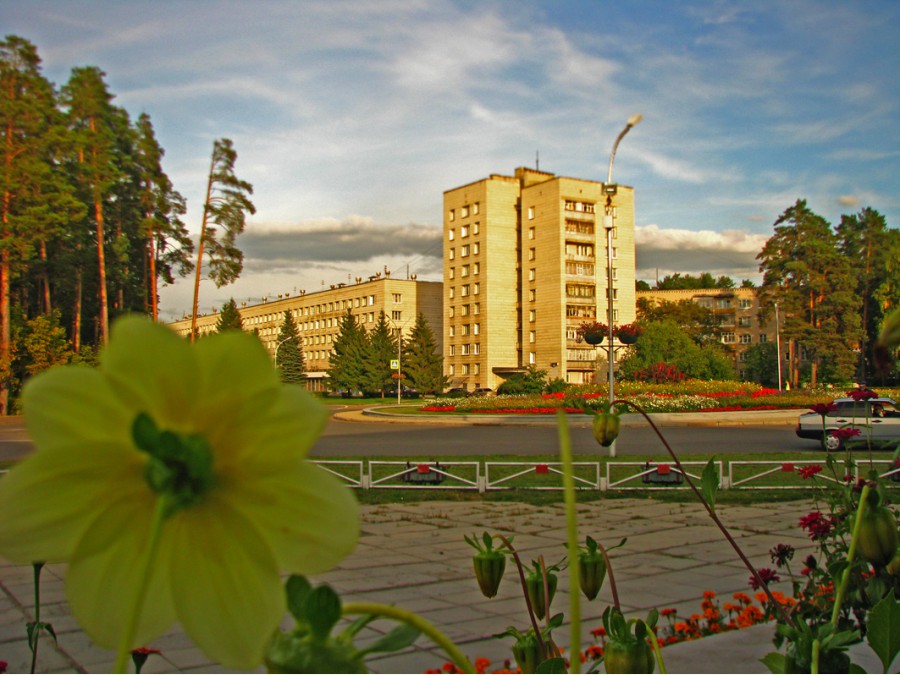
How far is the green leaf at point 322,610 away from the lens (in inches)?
10.8

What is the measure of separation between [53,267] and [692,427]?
29489 mm

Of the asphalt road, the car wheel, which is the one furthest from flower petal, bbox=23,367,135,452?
the asphalt road

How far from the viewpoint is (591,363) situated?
58281 mm

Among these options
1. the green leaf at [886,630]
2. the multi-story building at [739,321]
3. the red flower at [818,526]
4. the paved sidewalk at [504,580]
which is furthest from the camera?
the multi-story building at [739,321]

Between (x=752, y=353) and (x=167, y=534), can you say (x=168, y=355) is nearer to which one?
(x=167, y=534)

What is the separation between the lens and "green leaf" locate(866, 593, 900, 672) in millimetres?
617

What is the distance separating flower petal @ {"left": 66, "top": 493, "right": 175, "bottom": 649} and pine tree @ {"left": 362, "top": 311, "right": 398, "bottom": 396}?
5970 centimetres

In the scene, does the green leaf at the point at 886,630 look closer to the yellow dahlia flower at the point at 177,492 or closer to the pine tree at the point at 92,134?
the yellow dahlia flower at the point at 177,492

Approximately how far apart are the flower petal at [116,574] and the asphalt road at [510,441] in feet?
43.3

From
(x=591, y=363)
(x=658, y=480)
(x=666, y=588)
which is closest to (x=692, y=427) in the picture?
(x=658, y=480)

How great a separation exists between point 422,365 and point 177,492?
60.1m

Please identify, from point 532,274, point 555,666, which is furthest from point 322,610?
point 532,274

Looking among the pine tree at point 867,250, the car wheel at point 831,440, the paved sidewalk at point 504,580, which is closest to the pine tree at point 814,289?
the pine tree at point 867,250

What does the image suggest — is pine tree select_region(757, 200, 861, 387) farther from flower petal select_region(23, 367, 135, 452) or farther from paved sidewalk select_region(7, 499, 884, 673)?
flower petal select_region(23, 367, 135, 452)
